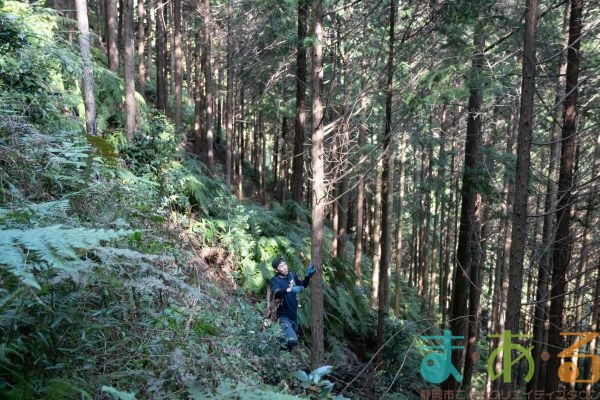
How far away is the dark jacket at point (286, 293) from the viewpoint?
7.57 m

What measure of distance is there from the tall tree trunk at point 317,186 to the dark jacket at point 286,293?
0.33 m

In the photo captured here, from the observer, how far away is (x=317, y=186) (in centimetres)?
765

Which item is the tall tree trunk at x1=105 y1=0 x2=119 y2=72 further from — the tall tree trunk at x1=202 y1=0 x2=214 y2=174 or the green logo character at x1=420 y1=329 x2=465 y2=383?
the green logo character at x1=420 y1=329 x2=465 y2=383

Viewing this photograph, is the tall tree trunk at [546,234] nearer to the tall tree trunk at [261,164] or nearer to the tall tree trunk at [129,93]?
the tall tree trunk at [129,93]

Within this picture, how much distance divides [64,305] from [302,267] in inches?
348

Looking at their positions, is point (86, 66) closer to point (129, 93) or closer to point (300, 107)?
point (129, 93)

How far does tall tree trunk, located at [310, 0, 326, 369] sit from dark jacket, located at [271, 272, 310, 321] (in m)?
0.33

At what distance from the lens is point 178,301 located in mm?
4145

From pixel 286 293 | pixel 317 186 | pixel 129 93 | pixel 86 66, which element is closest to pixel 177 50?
pixel 129 93

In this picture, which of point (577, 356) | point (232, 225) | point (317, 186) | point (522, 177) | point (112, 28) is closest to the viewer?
point (522, 177)

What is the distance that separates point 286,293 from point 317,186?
6.13 feet

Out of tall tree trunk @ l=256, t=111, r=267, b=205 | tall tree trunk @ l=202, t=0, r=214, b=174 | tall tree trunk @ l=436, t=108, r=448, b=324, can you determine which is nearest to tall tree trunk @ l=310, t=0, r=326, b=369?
tall tree trunk @ l=436, t=108, r=448, b=324

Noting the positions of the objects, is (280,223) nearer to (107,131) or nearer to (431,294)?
(107,131)

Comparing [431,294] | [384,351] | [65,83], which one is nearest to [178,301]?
[65,83]
